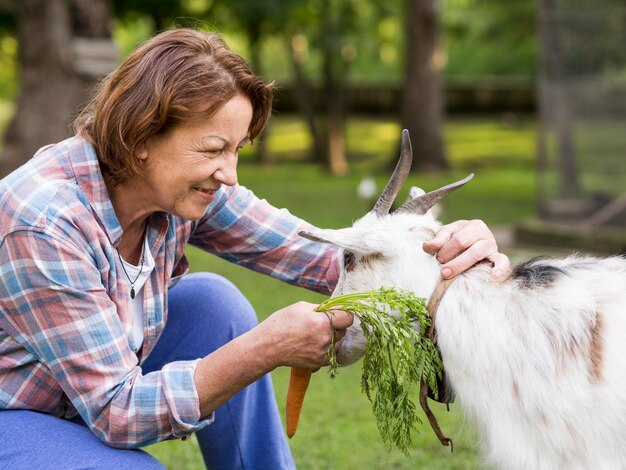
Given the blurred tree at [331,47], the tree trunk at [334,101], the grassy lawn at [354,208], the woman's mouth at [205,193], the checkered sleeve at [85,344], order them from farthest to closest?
the tree trunk at [334,101]
the blurred tree at [331,47]
the grassy lawn at [354,208]
the woman's mouth at [205,193]
the checkered sleeve at [85,344]

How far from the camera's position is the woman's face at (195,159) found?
2.88m

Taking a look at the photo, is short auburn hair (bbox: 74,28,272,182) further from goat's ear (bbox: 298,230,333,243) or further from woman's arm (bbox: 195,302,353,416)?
woman's arm (bbox: 195,302,353,416)

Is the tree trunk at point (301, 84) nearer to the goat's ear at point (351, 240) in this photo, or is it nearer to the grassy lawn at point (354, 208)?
the grassy lawn at point (354, 208)

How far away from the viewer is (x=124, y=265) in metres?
3.06

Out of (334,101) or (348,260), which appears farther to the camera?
(334,101)

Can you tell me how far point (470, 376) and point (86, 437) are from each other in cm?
115

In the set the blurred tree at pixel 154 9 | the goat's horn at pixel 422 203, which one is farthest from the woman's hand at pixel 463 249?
the blurred tree at pixel 154 9

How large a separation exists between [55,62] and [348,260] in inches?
341

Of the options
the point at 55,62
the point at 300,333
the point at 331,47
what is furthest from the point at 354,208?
the point at 300,333

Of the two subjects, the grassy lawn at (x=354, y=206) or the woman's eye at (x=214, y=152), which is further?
the grassy lawn at (x=354, y=206)

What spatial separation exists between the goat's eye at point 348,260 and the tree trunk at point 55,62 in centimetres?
821

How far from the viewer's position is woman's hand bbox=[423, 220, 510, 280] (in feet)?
9.91

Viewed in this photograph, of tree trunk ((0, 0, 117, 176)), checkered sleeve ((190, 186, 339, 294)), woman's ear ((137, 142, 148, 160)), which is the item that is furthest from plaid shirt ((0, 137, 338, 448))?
tree trunk ((0, 0, 117, 176))

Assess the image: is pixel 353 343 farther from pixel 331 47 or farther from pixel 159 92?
pixel 331 47
